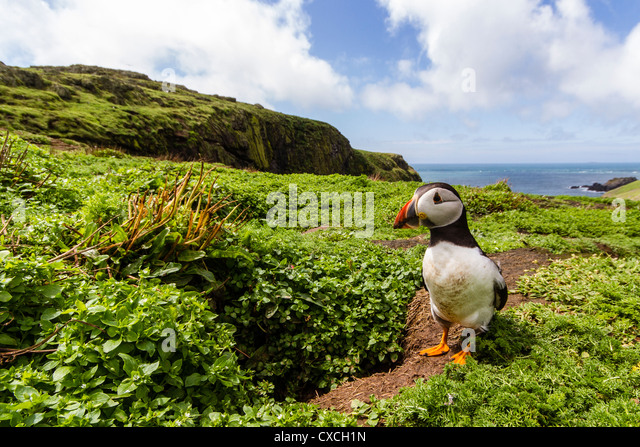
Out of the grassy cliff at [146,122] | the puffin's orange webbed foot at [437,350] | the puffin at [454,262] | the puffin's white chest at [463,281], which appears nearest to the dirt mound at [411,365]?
the puffin's orange webbed foot at [437,350]

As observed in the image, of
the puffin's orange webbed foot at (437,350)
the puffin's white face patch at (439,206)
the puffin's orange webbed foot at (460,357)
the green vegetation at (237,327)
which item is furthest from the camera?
the puffin's orange webbed foot at (437,350)

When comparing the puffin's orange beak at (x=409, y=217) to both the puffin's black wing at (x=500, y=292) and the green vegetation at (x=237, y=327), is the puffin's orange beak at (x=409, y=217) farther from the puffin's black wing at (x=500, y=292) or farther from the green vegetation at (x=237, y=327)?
the green vegetation at (x=237, y=327)

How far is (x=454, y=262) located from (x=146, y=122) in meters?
40.8

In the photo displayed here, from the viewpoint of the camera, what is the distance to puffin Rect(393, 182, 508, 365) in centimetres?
273

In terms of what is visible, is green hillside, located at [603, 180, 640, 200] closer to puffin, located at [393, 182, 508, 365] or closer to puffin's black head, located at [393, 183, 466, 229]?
puffin, located at [393, 182, 508, 365]

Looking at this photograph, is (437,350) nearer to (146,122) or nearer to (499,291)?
(499,291)

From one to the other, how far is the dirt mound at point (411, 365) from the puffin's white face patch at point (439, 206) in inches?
55.6

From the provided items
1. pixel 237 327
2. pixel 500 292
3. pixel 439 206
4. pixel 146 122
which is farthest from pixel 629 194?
pixel 146 122

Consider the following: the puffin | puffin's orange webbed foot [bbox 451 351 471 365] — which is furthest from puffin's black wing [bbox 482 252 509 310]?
puffin's orange webbed foot [bbox 451 351 471 365]

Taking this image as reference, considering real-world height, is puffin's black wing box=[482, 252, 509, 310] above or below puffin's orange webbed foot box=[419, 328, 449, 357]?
above

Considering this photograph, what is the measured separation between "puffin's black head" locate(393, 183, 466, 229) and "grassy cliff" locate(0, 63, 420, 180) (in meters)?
3.72

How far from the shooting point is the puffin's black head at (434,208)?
8.95 ft

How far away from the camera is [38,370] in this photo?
2080 millimetres

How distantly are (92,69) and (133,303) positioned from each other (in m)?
88.0
